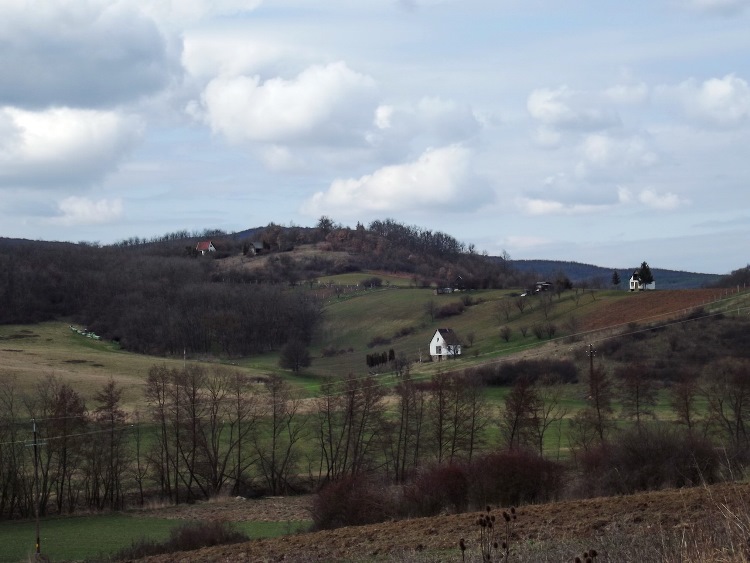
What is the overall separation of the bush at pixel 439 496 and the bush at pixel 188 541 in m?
5.57

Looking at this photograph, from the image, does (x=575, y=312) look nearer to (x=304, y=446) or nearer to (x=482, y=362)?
(x=482, y=362)

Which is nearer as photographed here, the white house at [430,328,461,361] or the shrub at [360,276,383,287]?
the white house at [430,328,461,361]

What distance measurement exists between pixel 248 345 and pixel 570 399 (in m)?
66.1

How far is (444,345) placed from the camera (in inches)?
3944

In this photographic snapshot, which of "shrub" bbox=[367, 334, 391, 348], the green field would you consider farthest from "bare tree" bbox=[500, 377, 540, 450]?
"shrub" bbox=[367, 334, 391, 348]

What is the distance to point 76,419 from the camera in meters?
48.4

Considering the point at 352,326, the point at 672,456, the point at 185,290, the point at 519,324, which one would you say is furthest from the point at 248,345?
the point at 672,456

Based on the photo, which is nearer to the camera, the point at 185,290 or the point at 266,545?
the point at 266,545

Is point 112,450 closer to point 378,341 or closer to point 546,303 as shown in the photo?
point 378,341

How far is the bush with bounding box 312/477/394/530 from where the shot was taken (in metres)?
29.5

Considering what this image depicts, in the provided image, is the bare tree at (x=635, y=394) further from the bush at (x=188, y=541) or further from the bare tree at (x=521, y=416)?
the bush at (x=188, y=541)

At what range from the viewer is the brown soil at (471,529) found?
17.9 meters

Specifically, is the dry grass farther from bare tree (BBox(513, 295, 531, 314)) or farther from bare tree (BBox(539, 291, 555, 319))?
bare tree (BBox(513, 295, 531, 314))

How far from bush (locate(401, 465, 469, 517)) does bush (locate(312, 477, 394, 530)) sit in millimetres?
733
